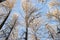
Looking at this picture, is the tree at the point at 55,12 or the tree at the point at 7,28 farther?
the tree at the point at 55,12

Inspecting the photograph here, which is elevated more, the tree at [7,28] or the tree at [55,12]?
the tree at [55,12]

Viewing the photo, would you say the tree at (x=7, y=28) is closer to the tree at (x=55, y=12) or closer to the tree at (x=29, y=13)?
the tree at (x=29, y=13)

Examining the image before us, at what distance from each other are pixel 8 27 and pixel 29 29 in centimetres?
103

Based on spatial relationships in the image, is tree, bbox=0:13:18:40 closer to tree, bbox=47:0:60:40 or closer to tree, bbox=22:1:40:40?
tree, bbox=22:1:40:40

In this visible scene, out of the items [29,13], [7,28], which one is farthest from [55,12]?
[7,28]

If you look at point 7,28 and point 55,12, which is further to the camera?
point 55,12

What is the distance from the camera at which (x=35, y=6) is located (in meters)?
10.0

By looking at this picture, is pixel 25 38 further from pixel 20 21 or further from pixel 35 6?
pixel 35 6

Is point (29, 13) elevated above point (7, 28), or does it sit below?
above

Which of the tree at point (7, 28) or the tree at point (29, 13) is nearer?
the tree at point (7, 28)

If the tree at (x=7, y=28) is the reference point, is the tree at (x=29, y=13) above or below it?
above

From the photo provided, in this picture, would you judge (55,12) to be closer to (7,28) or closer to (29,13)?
(29,13)

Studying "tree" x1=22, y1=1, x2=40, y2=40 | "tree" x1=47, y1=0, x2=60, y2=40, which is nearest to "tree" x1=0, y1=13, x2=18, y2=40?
"tree" x1=22, y1=1, x2=40, y2=40

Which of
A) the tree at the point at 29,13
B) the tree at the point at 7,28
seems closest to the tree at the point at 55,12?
the tree at the point at 29,13
